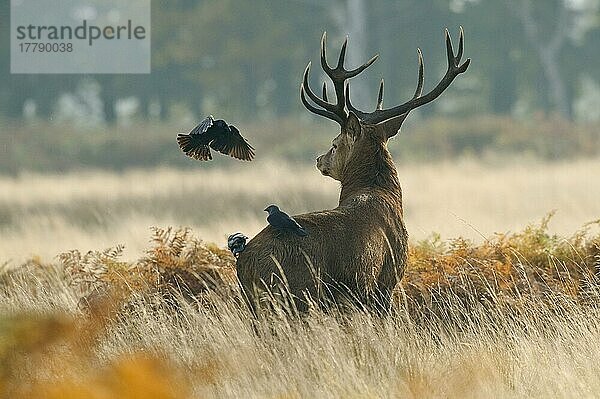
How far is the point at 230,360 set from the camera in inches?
275

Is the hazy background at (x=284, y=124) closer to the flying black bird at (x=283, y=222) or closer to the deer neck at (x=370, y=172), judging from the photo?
the deer neck at (x=370, y=172)

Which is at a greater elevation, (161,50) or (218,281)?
(161,50)

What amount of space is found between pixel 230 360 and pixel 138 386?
6.18 ft

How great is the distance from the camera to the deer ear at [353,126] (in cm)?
775

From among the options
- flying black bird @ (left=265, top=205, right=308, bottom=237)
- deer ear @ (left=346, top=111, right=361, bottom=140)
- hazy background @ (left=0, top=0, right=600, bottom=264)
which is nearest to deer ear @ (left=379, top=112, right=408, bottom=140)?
deer ear @ (left=346, top=111, right=361, bottom=140)

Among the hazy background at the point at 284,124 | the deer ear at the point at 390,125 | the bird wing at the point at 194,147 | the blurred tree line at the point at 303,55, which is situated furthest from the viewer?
the blurred tree line at the point at 303,55

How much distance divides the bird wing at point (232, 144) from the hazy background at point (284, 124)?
5835 mm

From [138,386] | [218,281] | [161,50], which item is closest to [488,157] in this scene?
[161,50]

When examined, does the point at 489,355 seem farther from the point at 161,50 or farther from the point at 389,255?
the point at 161,50

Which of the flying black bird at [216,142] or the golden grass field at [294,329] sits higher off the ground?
the flying black bird at [216,142]

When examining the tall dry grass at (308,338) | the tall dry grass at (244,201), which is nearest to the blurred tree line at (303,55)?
the tall dry grass at (244,201)

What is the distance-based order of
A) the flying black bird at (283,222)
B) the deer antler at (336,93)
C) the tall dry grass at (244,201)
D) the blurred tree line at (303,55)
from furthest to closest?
1. the blurred tree line at (303,55)
2. the tall dry grass at (244,201)
3. the deer antler at (336,93)
4. the flying black bird at (283,222)

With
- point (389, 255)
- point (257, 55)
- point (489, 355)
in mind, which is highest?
point (257, 55)

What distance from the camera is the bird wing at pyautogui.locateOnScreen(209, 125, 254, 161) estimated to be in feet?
25.9
